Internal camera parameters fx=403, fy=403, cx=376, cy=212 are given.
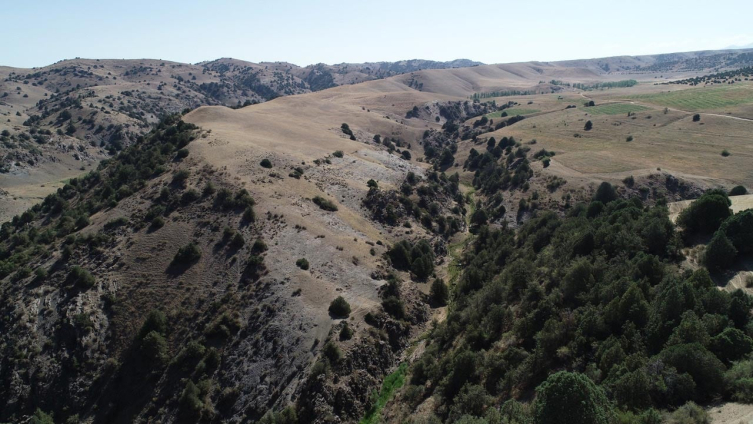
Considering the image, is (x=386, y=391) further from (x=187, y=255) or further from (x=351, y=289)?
(x=187, y=255)

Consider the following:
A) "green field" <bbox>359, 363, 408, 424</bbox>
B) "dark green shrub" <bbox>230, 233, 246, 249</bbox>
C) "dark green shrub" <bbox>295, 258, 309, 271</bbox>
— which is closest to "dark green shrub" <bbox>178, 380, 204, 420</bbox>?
"green field" <bbox>359, 363, 408, 424</bbox>

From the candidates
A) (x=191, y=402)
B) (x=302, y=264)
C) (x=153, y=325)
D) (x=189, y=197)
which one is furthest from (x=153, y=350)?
(x=189, y=197)

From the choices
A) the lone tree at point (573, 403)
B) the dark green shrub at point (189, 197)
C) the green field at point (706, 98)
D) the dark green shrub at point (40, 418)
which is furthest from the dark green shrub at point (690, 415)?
the green field at point (706, 98)

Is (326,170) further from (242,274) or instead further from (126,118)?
(126,118)

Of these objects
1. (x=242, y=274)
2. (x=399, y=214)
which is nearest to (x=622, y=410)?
(x=242, y=274)

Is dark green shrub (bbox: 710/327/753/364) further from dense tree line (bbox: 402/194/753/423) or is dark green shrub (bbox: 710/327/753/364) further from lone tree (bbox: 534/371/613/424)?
lone tree (bbox: 534/371/613/424)

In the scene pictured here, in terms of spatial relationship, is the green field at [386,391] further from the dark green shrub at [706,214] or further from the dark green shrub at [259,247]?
→ the dark green shrub at [706,214]
